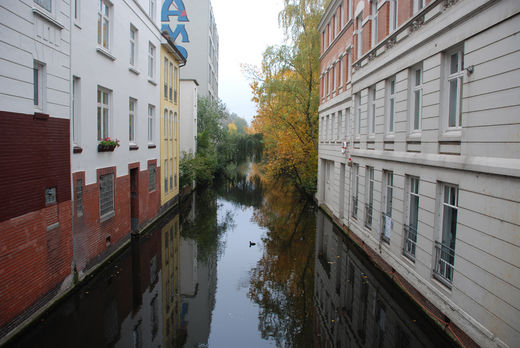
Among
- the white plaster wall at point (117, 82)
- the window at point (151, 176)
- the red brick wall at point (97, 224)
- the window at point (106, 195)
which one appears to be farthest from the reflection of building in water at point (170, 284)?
the white plaster wall at point (117, 82)

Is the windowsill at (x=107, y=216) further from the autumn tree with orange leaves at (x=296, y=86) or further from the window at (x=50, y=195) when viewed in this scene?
the autumn tree with orange leaves at (x=296, y=86)

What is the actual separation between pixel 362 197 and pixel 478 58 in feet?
26.1

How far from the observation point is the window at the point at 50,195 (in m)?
7.82

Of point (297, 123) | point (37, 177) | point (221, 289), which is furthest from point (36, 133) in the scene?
point (297, 123)

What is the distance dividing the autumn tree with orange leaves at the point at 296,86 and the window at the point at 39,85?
737 inches

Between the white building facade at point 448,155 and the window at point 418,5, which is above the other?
the window at point 418,5

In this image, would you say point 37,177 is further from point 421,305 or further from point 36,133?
Answer: point 421,305

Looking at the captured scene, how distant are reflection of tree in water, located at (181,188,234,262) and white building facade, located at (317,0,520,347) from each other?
5.35 meters

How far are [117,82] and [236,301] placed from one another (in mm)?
8300

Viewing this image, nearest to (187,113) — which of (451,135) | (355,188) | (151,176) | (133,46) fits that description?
(151,176)

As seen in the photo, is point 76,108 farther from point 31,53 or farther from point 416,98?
point 416,98

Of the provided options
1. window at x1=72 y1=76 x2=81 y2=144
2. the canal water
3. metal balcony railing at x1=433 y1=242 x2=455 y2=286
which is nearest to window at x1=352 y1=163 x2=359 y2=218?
the canal water

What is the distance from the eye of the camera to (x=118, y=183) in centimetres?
1291

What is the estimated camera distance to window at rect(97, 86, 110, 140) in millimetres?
11839
